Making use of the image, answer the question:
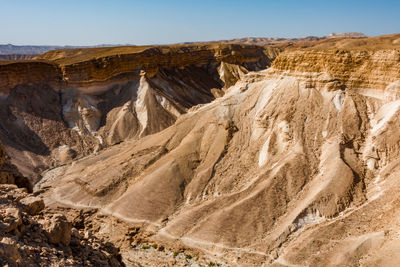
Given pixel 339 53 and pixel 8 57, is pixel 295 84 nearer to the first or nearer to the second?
pixel 339 53

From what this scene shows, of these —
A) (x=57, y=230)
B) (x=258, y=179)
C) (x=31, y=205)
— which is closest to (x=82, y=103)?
(x=258, y=179)

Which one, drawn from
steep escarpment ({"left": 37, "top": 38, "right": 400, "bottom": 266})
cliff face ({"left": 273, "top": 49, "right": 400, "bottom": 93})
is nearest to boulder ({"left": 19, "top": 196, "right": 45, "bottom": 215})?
steep escarpment ({"left": 37, "top": 38, "right": 400, "bottom": 266})

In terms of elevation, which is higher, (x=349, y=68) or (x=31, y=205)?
(x=349, y=68)

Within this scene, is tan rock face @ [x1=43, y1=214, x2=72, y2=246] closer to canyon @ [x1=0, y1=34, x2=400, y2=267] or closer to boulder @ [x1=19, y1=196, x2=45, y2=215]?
canyon @ [x1=0, y1=34, x2=400, y2=267]

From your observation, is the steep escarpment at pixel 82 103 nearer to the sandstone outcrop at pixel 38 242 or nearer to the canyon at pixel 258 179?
the canyon at pixel 258 179

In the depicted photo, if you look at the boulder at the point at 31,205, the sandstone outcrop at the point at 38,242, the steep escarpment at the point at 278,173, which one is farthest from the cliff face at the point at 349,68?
the boulder at the point at 31,205

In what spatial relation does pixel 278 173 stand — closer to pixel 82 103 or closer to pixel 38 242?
pixel 38 242
